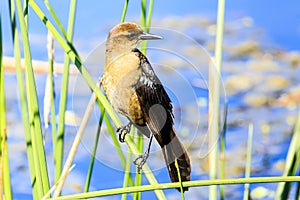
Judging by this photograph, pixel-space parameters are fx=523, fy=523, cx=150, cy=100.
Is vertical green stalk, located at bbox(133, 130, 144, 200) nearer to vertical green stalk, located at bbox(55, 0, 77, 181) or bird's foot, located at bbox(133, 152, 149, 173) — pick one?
bird's foot, located at bbox(133, 152, 149, 173)

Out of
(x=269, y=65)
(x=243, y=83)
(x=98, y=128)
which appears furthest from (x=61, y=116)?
(x=269, y=65)

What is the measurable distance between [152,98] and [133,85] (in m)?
0.04

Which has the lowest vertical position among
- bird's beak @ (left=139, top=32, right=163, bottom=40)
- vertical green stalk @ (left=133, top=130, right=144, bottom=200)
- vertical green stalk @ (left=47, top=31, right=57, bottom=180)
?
vertical green stalk @ (left=133, top=130, right=144, bottom=200)

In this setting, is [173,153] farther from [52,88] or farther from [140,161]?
[52,88]

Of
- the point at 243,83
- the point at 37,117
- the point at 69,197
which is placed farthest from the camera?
the point at 243,83

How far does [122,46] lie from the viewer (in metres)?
0.82

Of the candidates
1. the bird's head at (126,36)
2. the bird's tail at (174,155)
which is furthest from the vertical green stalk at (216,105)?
the bird's head at (126,36)

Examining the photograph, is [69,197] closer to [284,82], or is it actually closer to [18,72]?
[18,72]

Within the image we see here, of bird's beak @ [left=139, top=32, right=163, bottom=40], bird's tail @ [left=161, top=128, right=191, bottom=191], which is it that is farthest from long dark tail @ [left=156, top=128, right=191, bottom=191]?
bird's beak @ [left=139, top=32, right=163, bottom=40]

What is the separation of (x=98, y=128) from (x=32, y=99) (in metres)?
0.12

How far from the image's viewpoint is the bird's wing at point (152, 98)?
0.79 metres

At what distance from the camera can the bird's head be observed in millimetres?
809

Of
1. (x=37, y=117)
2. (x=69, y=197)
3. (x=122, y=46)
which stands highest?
(x=122, y=46)

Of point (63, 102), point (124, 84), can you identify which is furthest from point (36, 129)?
point (124, 84)
